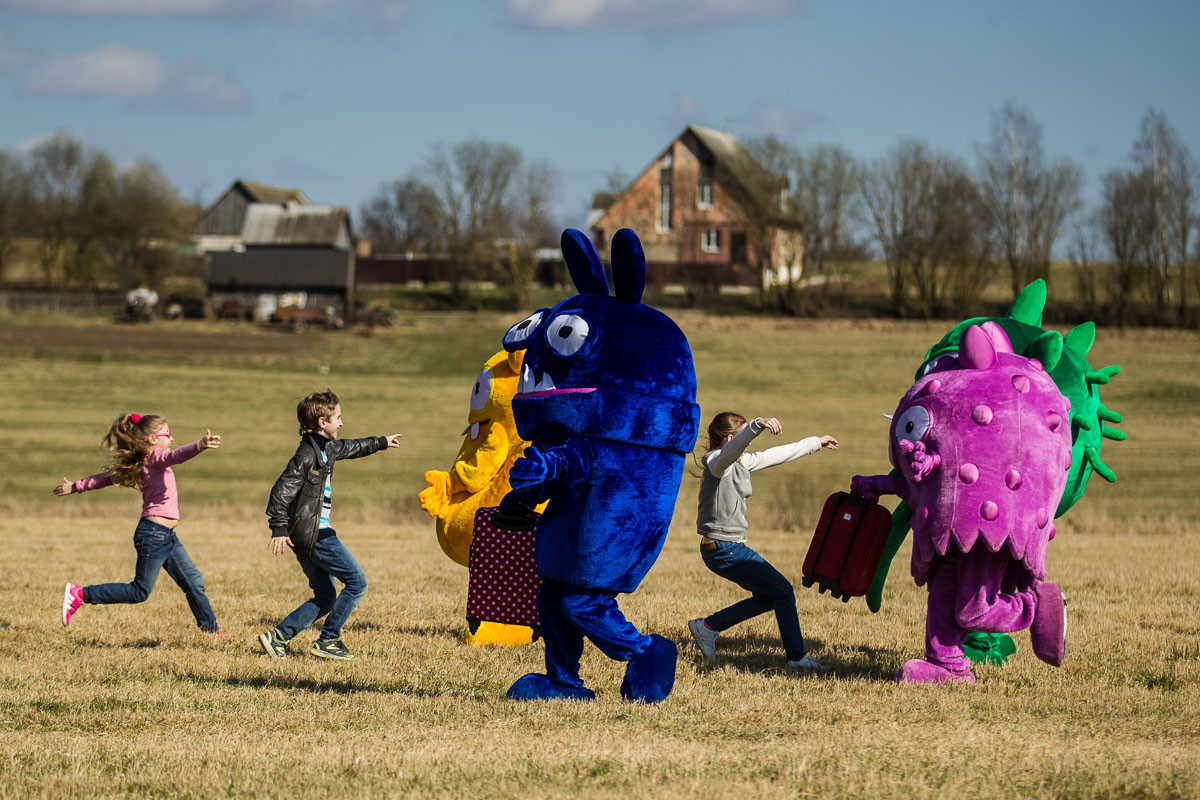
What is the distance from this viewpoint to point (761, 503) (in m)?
21.6

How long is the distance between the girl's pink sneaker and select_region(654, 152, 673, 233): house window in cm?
5979

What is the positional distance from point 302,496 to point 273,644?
3.47 feet

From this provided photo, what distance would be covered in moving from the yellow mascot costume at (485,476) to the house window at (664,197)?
193 ft

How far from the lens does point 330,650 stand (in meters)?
8.24

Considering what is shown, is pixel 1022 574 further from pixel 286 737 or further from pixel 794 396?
pixel 794 396

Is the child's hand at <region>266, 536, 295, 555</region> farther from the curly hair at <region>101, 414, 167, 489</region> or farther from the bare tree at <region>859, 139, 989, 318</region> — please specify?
the bare tree at <region>859, 139, 989, 318</region>

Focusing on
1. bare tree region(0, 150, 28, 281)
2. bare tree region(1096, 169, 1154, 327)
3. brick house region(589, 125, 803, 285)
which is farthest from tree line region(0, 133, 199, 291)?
bare tree region(1096, 169, 1154, 327)

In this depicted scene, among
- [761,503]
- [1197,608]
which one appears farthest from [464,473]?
[761,503]

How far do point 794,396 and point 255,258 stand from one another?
111ft

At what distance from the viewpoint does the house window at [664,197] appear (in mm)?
67625

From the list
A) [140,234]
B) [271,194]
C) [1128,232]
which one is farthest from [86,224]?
[1128,232]

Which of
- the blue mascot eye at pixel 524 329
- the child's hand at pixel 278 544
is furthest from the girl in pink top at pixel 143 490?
the blue mascot eye at pixel 524 329

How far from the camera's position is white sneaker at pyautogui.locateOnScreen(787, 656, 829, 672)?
802cm

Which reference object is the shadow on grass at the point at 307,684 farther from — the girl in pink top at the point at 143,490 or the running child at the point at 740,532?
the running child at the point at 740,532
